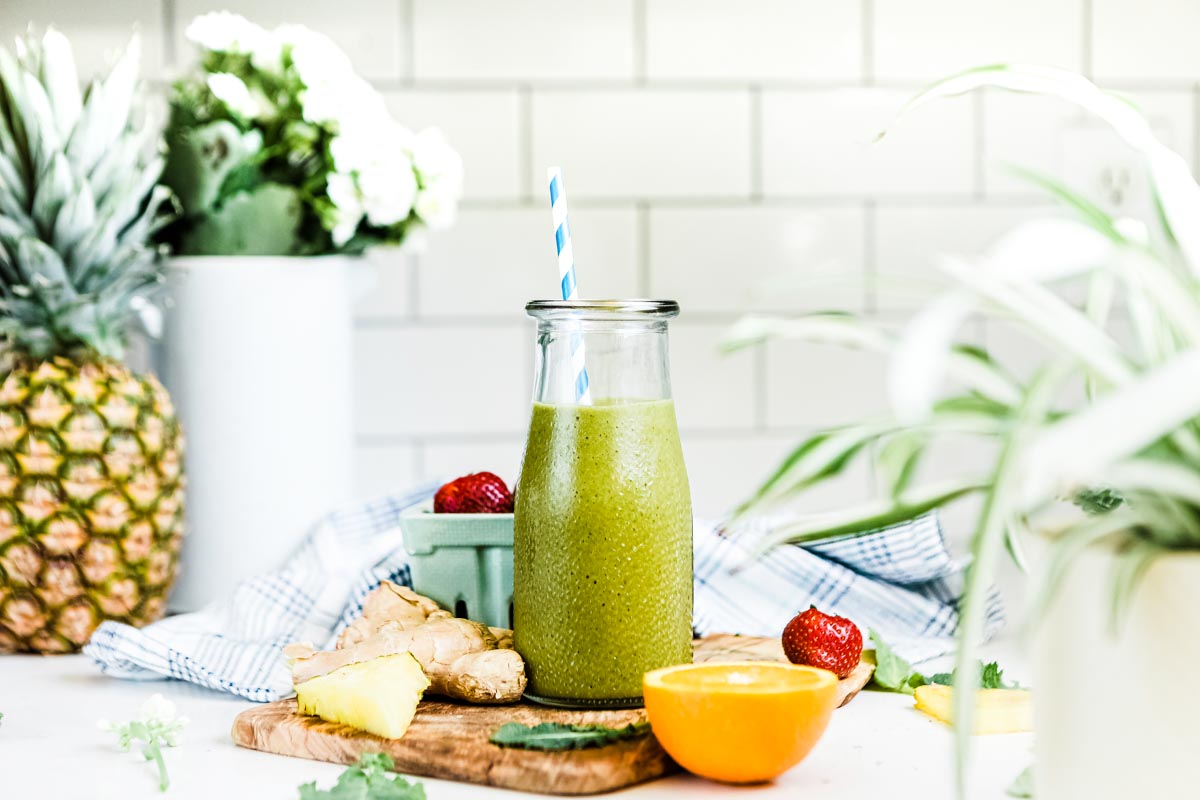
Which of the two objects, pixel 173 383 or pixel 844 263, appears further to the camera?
pixel 844 263

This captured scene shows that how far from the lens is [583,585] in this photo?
830mm

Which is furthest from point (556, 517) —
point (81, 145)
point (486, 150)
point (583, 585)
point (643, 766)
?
point (486, 150)

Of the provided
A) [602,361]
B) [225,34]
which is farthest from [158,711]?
[225,34]

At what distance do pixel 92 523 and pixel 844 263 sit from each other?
0.86m

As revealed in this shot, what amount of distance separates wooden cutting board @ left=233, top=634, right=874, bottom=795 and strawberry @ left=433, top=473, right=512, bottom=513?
16 centimetres

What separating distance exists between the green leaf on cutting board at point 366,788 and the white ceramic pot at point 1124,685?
12.6 inches

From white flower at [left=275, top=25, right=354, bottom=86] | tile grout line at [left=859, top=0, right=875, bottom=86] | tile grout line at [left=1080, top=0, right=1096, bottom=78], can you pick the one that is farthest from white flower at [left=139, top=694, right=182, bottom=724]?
tile grout line at [left=1080, top=0, right=1096, bottom=78]

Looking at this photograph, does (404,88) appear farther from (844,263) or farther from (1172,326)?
(1172,326)

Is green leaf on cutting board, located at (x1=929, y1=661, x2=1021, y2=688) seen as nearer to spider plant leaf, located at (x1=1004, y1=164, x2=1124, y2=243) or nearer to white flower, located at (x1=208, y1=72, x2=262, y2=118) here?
spider plant leaf, located at (x1=1004, y1=164, x2=1124, y2=243)

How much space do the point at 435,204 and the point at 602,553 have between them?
0.57 metres

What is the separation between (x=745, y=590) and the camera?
1.15 m

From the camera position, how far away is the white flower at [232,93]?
1222 mm

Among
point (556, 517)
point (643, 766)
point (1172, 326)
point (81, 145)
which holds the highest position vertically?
point (81, 145)

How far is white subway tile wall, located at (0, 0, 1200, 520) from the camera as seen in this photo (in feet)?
4.89
